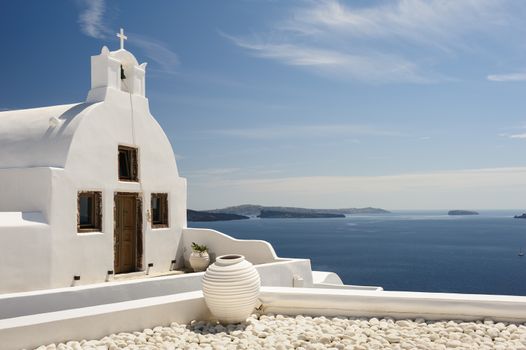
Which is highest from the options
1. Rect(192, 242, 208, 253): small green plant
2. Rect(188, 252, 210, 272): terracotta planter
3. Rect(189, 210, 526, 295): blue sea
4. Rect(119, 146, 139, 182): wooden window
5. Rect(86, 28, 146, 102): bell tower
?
Rect(86, 28, 146, 102): bell tower

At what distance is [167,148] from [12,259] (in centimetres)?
615

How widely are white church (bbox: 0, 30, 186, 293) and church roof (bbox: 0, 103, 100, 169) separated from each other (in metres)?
0.03

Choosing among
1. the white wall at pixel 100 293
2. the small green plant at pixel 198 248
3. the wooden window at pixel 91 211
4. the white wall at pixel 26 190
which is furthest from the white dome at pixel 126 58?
the white wall at pixel 100 293

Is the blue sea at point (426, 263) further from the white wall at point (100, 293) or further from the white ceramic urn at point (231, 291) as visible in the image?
the white ceramic urn at point (231, 291)

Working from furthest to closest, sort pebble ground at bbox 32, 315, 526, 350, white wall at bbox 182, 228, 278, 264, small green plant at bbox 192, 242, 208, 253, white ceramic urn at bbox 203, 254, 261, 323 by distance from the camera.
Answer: small green plant at bbox 192, 242, 208, 253 < white wall at bbox 182, 228, 278, 264 < white ceramic urn at bbox 203, 254, 261, 323 < pebble ground at bbox 32, 315, 526, 350

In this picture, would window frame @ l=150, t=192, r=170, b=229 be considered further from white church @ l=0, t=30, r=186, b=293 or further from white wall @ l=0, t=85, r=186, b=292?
white wall @ l=0, t=85, r=186, b=292

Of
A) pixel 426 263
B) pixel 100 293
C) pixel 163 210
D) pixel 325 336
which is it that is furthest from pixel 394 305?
pixel 426 263

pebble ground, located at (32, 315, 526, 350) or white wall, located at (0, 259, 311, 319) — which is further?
white wall, located at (0, 259, 311, 319)

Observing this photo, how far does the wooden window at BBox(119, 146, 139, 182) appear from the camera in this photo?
46.7ft

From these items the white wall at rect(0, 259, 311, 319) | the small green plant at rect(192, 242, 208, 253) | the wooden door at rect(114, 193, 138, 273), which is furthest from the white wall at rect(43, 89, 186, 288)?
the white wall at rect(0, 259, 311, 319)

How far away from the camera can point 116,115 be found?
13.8 m

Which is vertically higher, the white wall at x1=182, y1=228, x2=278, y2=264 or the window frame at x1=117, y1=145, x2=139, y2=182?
the window frame at x1=117, y1=145, x2=139, y2=182

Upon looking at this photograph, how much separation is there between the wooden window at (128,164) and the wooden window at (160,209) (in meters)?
1.12

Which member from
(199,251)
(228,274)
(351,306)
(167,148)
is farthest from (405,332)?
(167,148)
